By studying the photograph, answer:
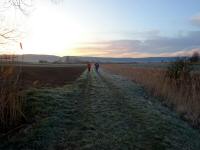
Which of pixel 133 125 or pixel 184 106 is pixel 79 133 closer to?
pixel 133 125

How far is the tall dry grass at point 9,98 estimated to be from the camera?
7.25 m

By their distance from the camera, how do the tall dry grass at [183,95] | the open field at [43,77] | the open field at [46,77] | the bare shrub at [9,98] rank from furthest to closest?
the open field at [46,77] < the open field at [43,77] < the tall dry grass at [183,95] < the bare shrub at [9,98]

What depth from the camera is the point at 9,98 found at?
24.1 ft

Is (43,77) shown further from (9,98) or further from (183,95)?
(9,98)

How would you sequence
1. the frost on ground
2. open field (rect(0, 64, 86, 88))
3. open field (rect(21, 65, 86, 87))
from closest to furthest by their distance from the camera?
1. the frost on ground
2. open field (rect(0, 64, 86, 88))
3. open field (rect(21, 65, 86, 87))

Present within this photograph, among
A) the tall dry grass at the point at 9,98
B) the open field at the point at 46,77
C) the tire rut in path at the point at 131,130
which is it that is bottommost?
the open field at the point at 46,77

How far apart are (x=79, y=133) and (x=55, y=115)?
1.98 m

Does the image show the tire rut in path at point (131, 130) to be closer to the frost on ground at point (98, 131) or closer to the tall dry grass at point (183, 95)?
the frost on ground at point (98, 131)

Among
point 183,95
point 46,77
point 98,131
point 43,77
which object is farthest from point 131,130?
point 46,77

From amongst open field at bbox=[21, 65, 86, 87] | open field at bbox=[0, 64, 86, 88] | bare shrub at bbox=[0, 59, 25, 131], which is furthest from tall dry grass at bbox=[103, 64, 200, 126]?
open field at bbox=[21, 65, 86, 87]

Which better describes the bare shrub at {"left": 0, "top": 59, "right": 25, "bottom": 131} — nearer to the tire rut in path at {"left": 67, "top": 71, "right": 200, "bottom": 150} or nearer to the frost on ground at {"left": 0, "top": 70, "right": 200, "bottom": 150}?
the frost on ground at {"left": 0, "top": 70, "right": 200, "bottom": 150}

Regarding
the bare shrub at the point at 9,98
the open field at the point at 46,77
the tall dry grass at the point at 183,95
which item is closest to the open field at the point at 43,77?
the open field at the point at 46,77

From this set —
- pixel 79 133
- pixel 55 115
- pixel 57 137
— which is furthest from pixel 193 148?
pixel 55 115

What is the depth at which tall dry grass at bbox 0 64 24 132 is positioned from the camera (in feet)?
23.8
